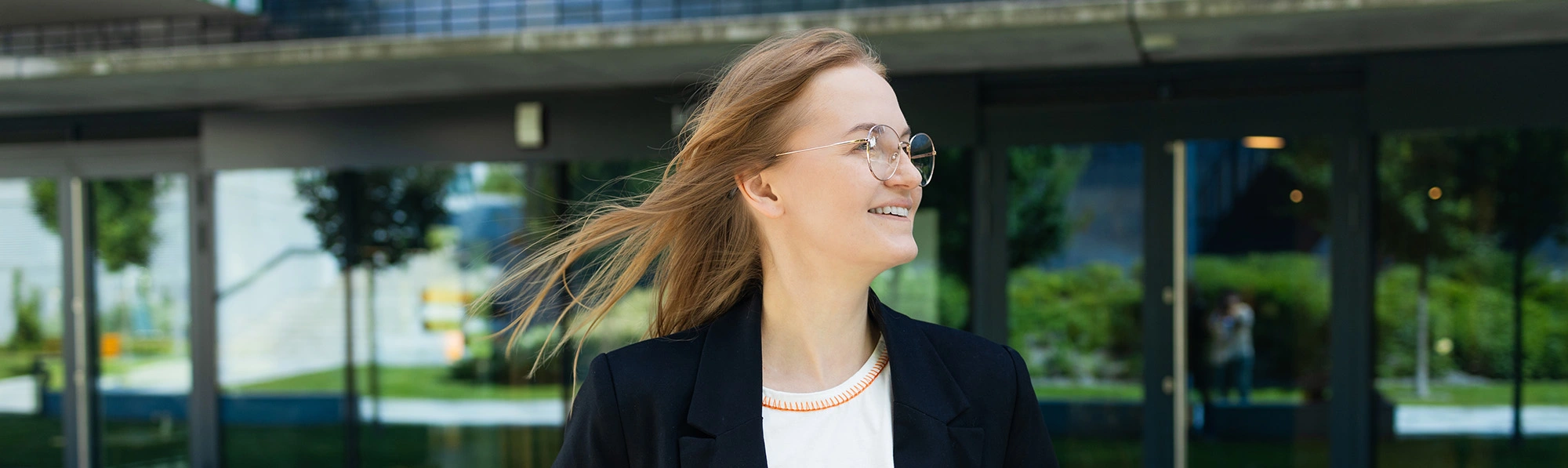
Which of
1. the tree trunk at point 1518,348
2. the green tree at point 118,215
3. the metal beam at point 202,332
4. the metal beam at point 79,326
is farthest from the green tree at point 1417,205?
the metal beam at point 79,326

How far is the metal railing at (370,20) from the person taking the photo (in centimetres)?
726

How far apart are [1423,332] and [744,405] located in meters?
5.95

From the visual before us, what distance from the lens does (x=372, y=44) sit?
6.08 meters

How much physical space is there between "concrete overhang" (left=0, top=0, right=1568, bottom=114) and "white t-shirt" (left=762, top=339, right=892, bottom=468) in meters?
3.98

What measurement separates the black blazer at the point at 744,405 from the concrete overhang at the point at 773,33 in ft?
12.8

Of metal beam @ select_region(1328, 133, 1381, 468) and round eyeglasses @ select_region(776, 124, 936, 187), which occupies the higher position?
round eyeglasses @ select_region(776, 124, 936, 187)

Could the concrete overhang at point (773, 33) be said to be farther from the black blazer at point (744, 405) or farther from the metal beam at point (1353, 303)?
the black blazer at point (744, 405)

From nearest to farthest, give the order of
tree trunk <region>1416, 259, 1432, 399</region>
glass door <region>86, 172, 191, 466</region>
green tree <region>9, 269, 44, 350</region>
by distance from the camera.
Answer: tree trunk <region>1416, 259, 1432, 399</region> → glass door <region>86, 172, 191, 466</region> → green tree <region>9, 269, 44, 350</region>

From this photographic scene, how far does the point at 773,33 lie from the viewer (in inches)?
226

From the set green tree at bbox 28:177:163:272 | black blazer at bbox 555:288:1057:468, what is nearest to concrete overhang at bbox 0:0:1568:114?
green tree at bbox 28:177:163:272

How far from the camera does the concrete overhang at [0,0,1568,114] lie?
17.1 feet

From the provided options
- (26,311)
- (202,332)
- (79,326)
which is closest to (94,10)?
(202,332)

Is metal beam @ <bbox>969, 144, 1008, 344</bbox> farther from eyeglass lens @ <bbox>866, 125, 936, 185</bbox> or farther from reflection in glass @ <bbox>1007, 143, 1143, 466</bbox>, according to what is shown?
eyeglass lens @ <bbox>866, 125, 936, 185</bbox>

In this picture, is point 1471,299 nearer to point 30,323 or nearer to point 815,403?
point 815,403
